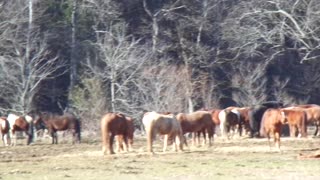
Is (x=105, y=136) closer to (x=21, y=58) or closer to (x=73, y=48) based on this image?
(x=21, y=58)

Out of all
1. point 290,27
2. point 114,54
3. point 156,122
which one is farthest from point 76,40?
point 156,122

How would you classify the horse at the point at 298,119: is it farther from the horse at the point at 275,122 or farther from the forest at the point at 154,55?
the forest at the point at 154,55

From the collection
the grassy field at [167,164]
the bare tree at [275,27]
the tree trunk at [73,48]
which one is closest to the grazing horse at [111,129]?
the grassy field at [167,164]

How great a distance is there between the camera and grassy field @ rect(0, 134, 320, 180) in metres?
23.3

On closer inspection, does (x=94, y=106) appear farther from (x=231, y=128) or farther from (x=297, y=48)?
(x=297, y=48)

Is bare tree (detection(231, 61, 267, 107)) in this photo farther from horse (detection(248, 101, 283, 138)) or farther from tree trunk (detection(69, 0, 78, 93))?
horse (detection(248, 101, 283, 138))

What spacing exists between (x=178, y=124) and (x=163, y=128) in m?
0.92

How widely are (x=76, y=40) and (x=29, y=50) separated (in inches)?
357

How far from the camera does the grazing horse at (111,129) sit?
3281 cm

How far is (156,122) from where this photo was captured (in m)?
32.6

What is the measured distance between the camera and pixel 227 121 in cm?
4544

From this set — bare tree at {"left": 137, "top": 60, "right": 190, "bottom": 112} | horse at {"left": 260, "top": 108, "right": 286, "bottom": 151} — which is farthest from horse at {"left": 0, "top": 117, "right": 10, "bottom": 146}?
horse at {"left": 260, "top": 108, "right": 286, "bottom": 151}

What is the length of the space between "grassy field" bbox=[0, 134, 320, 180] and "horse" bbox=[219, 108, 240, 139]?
8.98m

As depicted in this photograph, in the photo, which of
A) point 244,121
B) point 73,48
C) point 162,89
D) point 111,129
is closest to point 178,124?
point 111,129
